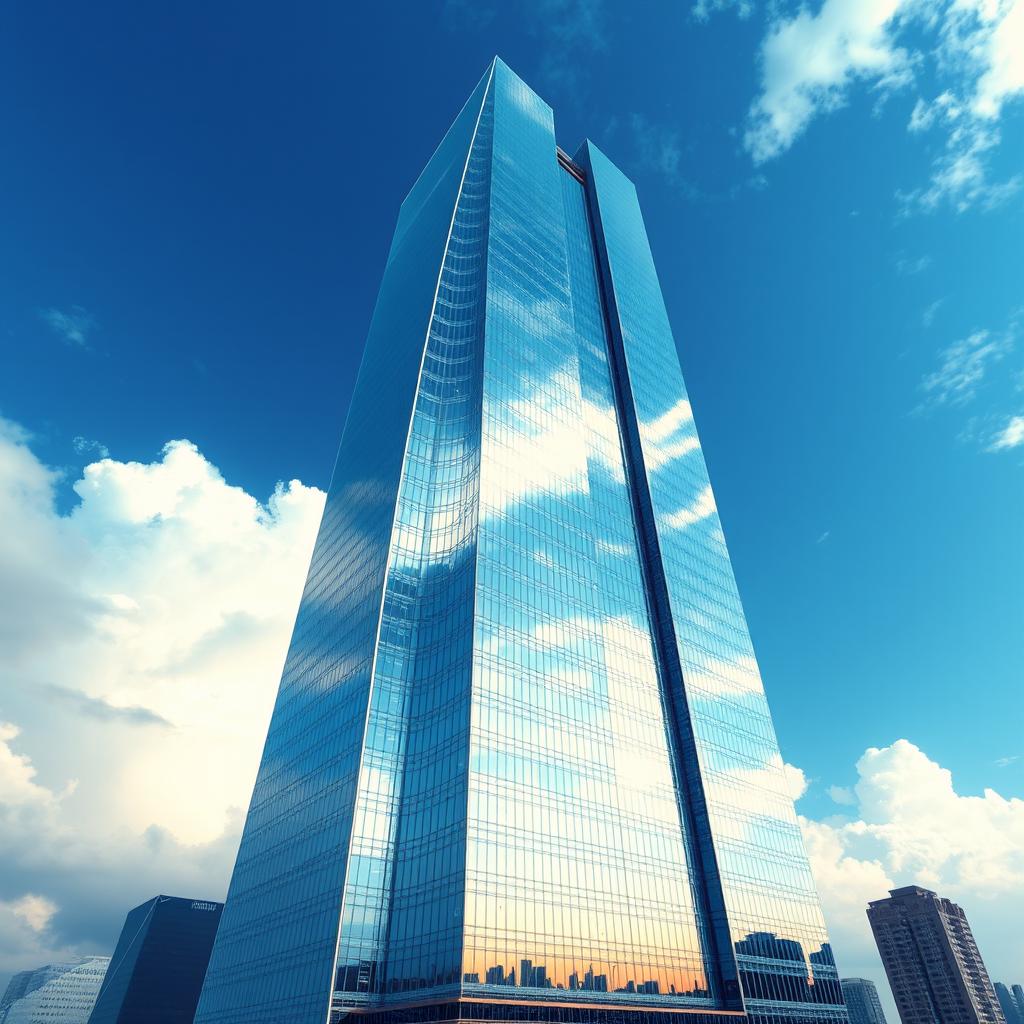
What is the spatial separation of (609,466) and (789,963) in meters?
74.8

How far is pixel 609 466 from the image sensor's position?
129 meters

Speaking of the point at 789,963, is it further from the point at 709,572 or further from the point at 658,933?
the point at 709,572

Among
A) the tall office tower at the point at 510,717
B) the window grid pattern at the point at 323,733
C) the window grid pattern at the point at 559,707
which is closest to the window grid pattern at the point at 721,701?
the tall office tower at the point at 510,717

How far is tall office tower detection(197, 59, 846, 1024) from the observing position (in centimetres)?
7100

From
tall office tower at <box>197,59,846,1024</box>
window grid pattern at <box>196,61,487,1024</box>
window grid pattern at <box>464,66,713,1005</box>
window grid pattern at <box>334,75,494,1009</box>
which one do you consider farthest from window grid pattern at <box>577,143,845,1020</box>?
window grid pattern at <box>196,61,487,1024</box>

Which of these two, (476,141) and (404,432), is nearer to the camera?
(404,432)

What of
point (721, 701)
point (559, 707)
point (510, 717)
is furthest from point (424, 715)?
point (721, 701)

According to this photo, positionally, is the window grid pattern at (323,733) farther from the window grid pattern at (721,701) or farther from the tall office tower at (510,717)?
the window grid pattern at (721,701)

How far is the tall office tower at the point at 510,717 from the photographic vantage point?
71.0m

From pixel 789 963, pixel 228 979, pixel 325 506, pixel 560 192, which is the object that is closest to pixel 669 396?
pixel 560 192

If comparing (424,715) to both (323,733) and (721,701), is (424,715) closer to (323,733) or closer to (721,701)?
(323,733)

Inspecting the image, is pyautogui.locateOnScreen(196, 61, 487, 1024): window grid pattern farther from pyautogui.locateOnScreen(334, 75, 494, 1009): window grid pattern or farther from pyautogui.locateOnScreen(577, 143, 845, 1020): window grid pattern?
pyautogui.locateOnScreen(577, 143, 845, 1020): window grid pattern

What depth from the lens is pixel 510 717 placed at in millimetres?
80375

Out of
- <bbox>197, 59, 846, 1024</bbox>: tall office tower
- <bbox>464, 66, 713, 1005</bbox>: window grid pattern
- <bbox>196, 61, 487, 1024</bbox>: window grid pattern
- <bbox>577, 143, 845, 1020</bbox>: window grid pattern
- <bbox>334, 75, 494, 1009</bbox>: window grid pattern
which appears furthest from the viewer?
<bbox>577, 143, 845, 1020</bbox>: window grid pattern
